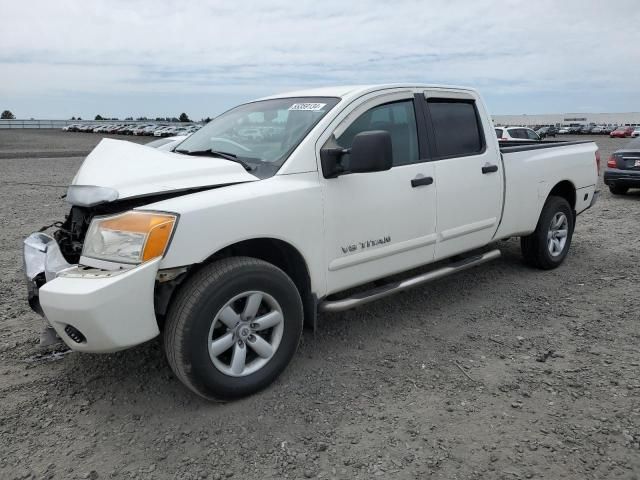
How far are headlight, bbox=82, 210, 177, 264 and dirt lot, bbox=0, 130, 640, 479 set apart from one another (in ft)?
3.13

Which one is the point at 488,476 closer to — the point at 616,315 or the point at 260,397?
the point at 260,397

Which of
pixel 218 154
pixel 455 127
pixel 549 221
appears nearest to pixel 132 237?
pixel 218 154

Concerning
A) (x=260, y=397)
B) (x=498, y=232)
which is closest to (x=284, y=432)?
(x=260, y=397)

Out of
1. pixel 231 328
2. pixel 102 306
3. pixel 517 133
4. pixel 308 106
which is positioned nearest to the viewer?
pixel 102 306

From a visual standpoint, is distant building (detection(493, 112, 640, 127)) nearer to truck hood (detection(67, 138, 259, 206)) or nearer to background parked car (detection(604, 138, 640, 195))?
background parked car (detection(604, 138, 640, 195))

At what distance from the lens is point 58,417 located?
115 inches

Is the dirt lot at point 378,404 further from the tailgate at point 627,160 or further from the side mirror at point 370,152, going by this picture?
the tailgate at point 627,160

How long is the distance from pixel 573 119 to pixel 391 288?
105707 mm

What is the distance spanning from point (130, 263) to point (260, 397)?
1.11 metres

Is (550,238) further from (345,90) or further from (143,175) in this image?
(143,175)

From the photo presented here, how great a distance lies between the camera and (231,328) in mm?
2936

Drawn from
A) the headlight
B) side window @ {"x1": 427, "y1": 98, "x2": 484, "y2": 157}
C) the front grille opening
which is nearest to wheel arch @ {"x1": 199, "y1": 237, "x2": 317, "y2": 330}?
the headlight

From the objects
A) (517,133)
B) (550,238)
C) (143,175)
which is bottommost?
(550,238)

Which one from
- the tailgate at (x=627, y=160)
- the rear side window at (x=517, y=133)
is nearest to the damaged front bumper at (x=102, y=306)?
the tailgate at (x=627, y=160)
